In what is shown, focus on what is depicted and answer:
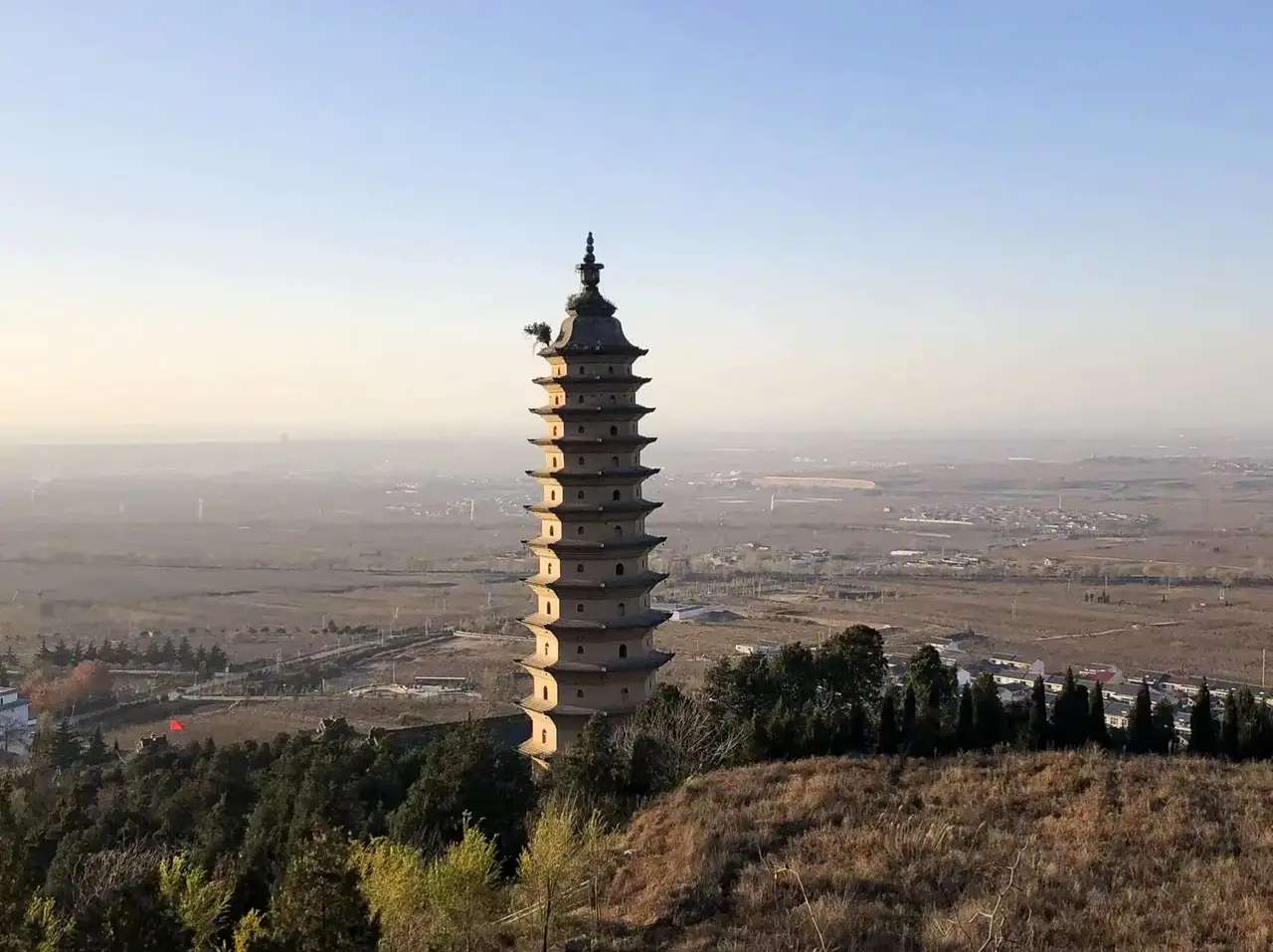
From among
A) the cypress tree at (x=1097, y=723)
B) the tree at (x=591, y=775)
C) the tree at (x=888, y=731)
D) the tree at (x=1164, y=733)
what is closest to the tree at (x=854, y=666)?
the tree at (x=888, y=731)

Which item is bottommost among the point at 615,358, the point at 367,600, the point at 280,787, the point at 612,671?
the point at 367,600

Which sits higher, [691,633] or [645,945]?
[645,945]

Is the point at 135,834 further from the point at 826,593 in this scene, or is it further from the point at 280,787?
the point at 826,593

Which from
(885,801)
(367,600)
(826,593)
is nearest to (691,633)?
(826,593)

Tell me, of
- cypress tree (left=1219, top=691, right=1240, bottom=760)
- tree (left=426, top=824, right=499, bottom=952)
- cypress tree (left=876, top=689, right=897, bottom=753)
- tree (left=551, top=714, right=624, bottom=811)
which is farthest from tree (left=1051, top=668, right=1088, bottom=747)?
tree (left=426, top=824, right=499, bottom=952)

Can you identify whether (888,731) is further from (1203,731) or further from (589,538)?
(589,538)

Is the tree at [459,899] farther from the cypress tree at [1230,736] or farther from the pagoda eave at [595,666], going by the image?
the cypress tree at [1230,736]
